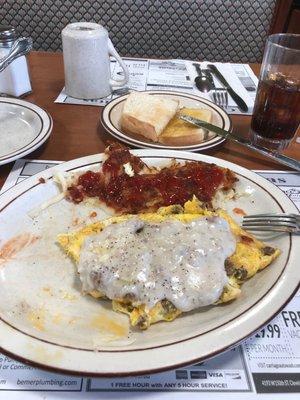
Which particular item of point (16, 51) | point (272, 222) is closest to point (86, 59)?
point (16, 51)

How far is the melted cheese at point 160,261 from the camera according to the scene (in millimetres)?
724

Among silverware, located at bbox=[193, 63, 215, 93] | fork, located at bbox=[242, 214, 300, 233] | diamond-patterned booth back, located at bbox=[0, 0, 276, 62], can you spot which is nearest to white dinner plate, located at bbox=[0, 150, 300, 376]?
fork, located at bbox=[242, 214, 300, 233]

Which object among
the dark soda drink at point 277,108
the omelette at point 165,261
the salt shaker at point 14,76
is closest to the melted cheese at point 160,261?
the omelette at point 165,261

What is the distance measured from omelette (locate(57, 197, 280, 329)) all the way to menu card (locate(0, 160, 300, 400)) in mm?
104

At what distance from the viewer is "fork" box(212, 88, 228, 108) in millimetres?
1607

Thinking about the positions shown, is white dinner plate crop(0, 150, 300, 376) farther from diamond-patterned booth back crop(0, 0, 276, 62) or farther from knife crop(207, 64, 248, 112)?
diamond-patterned booth back crop(0, 0, 276, 62)

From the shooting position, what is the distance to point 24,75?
155 cm

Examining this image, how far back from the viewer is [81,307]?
76 centimetres

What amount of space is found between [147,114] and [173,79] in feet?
1.84

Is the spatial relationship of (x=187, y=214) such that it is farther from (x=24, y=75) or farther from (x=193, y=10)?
(x=193, y=10)

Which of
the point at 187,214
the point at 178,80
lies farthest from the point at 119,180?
the point at 178,80

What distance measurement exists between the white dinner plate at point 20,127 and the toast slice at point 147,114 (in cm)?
28

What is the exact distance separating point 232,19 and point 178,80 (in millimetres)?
1193

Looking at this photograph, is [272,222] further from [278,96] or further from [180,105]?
[180,105]
